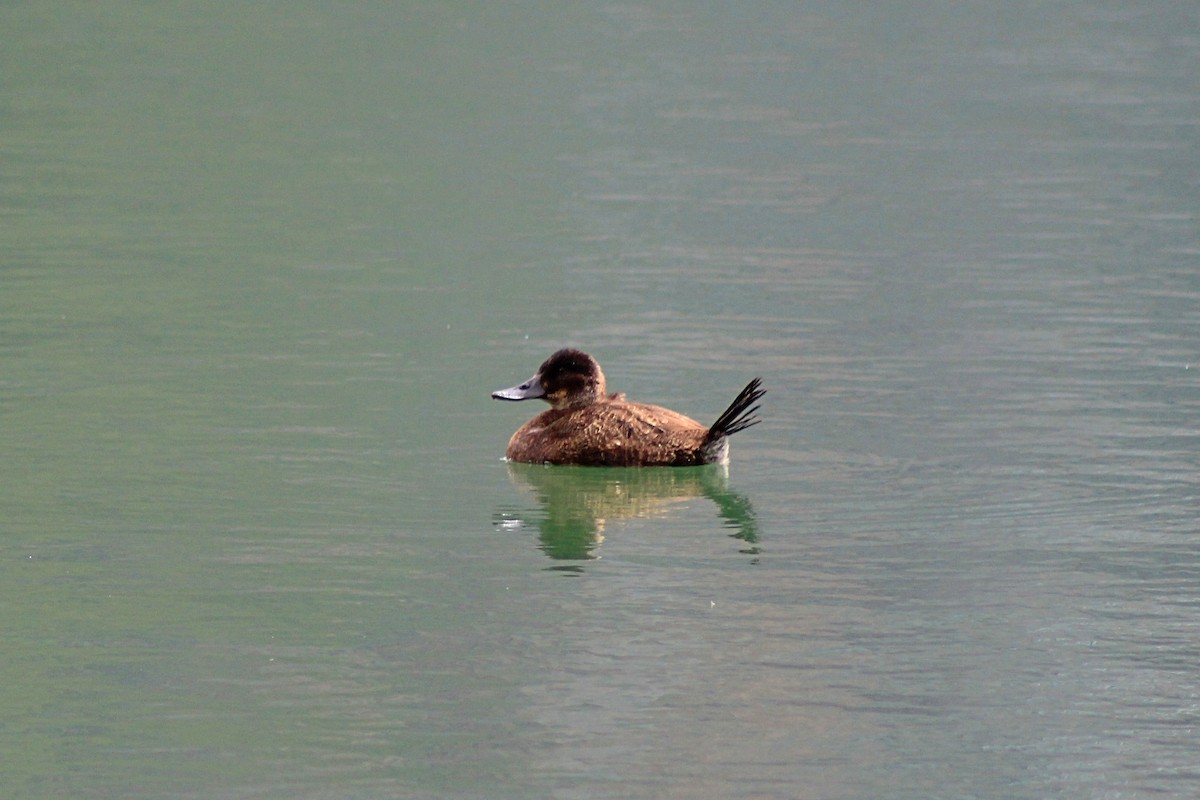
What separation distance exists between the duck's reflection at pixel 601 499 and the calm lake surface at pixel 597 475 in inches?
1.4

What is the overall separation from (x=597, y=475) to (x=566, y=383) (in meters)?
0.71

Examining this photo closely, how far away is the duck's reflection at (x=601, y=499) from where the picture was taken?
973 centimetres

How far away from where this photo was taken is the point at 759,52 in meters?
39.3

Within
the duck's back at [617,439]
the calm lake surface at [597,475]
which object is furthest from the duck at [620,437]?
the calm lake surface at [597,475]

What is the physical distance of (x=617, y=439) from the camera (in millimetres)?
11086

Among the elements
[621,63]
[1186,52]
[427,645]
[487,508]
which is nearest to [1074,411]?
[487,508]

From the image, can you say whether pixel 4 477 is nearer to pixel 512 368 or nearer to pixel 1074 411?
pixel 512 368

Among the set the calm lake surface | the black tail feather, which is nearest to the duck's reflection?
the calm lake surface

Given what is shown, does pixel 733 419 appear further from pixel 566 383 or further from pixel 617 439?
pixel 566 383

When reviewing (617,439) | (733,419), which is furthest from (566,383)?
(733,419)

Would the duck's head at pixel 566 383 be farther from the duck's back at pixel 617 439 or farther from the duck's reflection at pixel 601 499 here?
the duck's reflection at pixel 601 499

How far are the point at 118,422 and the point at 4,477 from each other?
1285 millimetres

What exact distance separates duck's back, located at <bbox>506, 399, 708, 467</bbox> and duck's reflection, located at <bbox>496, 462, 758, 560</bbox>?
0.06 metres

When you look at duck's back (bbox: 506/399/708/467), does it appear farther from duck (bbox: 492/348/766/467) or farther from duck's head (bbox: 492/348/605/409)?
duck's head (bbox: 492/348/605/409)
